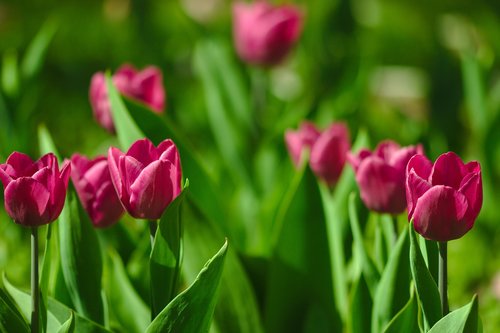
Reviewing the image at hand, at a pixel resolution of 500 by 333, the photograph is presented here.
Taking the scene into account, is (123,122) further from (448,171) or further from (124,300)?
(448,171)

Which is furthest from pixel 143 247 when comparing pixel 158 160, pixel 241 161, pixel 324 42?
pixel 324 42

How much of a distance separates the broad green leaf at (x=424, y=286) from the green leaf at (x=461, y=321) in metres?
0.05

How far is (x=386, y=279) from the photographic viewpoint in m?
1.08

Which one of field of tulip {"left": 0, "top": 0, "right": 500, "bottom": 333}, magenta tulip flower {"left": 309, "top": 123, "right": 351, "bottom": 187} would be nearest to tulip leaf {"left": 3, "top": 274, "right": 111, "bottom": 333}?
field of tulip {"left": 0, "top": 0, "right": 500, "bottom": 333}

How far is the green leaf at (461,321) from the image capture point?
0.92 metres

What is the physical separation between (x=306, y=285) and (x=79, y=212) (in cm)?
37

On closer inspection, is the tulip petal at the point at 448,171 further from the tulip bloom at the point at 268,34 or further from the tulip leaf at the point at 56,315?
the tulip bloom at the point at 268,34

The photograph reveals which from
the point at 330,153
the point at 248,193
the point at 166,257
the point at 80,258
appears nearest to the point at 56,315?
the point at 80,258

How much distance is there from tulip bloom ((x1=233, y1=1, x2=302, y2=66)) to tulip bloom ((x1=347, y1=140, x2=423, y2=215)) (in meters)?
0.84

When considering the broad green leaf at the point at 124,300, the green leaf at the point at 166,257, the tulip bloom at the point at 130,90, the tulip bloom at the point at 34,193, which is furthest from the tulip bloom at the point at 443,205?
the tulip bloom at the point at 130,90

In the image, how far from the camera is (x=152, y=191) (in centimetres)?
94

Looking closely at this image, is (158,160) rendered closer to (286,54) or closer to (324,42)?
(286,54)

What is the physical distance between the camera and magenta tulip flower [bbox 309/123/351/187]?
137cm

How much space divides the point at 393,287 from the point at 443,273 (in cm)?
13
